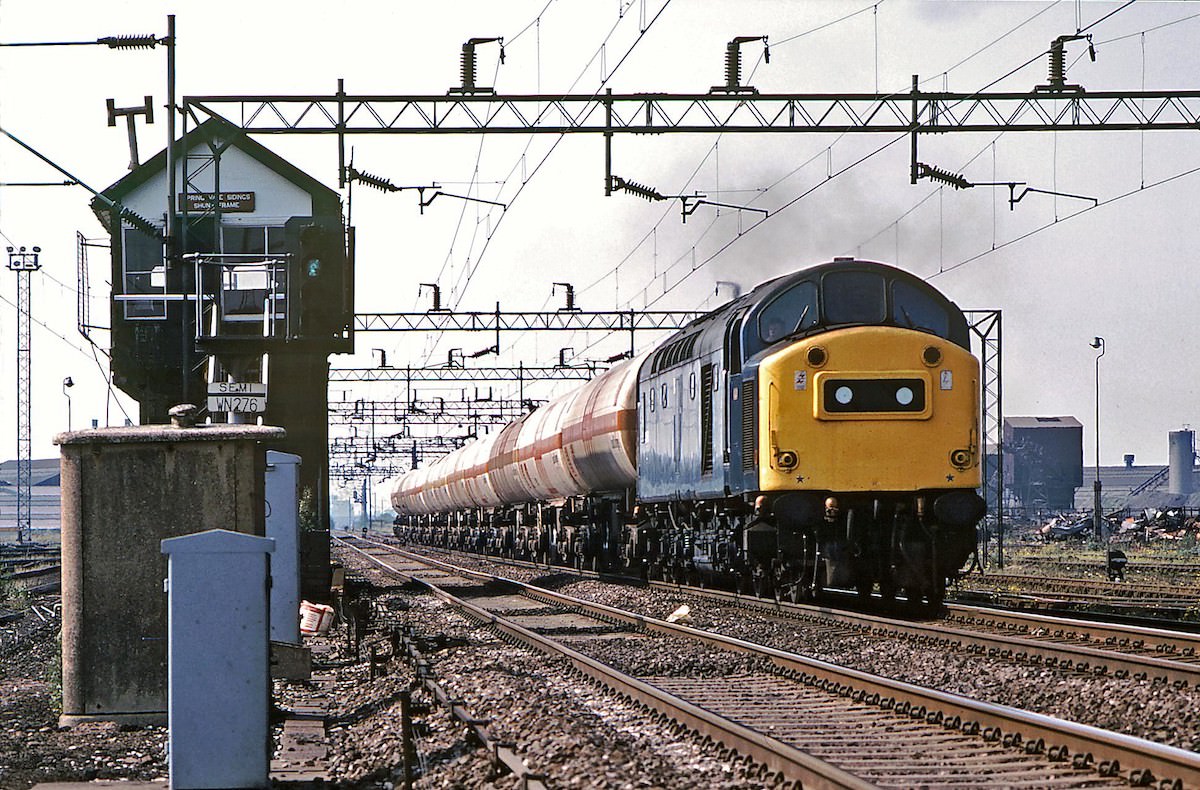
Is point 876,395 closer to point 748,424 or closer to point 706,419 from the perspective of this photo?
point 748,424

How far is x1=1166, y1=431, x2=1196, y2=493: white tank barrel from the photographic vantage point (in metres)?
120

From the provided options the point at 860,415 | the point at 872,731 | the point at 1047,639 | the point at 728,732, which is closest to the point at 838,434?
the point at 860,415

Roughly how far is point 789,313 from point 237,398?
6138 mm

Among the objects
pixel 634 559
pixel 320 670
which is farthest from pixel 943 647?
pixel 634 559

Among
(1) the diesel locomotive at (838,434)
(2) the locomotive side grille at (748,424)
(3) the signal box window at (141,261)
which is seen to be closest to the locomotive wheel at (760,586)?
(1) the diesel locomotive at (838,434)

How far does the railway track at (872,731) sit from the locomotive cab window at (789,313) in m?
4.02

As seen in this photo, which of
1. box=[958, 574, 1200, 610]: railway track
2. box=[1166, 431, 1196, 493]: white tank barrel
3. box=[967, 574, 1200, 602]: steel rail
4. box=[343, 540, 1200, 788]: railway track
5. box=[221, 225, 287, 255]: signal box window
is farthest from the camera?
box=[1166, 431, 1196, 493]: white tank barrel

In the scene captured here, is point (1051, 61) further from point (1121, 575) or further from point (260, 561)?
point (260, 561)

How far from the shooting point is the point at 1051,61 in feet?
66.8

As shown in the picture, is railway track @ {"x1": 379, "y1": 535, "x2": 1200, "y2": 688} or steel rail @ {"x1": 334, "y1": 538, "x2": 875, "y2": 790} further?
railway track @ {"x1": 379, "y1": 535, "x2": 1200, "y2": 688}

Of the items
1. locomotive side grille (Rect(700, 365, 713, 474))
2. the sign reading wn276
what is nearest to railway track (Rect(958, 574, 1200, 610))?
locomotive side grille (Rect(700, 365, 713, 474))

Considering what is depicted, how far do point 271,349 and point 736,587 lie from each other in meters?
7.33

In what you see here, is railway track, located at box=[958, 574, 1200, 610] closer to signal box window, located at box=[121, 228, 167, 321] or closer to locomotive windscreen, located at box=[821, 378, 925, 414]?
locomotive windscreen, located at box=[821, 378, 925, 414]

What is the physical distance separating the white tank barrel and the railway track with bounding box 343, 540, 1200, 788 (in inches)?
4547
